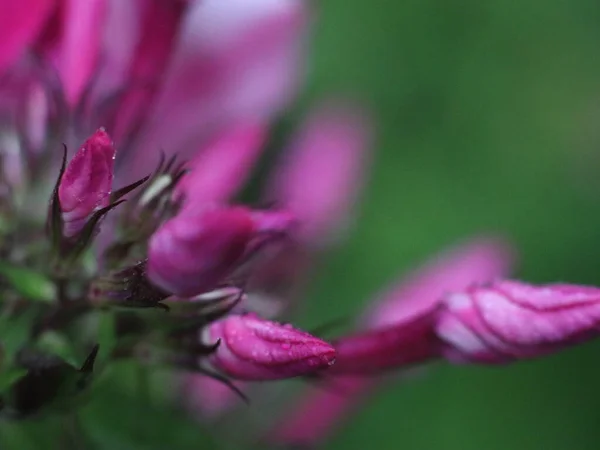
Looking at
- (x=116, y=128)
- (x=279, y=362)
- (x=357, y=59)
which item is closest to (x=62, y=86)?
(x=116, y=128)

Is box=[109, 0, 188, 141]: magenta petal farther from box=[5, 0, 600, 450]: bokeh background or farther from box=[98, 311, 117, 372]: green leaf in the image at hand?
box=[5, 0, 600, 450]: bokeh background

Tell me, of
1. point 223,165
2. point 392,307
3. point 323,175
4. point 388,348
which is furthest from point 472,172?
point 388,348

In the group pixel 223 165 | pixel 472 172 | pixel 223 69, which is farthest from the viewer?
pixel 472 172

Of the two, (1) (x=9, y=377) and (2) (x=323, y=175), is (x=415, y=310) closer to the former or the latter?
(2) (x=323, y=175)

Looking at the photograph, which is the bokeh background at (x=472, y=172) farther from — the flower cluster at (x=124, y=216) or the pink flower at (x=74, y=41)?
the pink flower at (x=74, y=41)

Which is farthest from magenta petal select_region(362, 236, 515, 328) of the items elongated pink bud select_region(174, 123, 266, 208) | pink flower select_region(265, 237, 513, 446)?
elongated pink bud select_region(174, 123, 266, 208)

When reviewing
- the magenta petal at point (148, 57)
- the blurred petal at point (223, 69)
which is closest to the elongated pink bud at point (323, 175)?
the blurred petal at point (223, 69)

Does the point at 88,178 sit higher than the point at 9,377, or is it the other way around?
the point at 88,178
